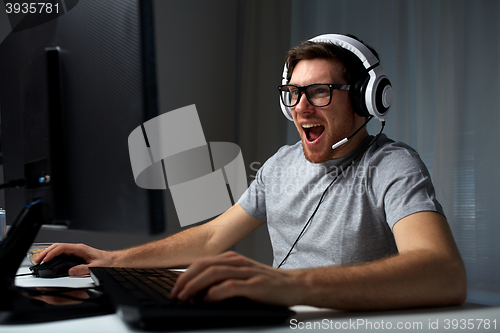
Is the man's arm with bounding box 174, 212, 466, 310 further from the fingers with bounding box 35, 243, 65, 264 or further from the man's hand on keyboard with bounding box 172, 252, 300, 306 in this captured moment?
the fingers with bounding box 35, 243, 65, 264

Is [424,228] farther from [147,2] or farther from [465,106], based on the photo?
[465,106]

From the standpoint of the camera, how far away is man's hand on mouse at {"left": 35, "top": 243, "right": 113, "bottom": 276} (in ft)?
3.16

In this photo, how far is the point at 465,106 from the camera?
1.72 m

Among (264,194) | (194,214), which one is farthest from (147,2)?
(194,214)

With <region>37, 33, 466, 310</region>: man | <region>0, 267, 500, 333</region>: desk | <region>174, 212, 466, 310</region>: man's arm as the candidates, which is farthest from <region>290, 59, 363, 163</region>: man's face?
<region>0, 267, 500, 333</region>: desk

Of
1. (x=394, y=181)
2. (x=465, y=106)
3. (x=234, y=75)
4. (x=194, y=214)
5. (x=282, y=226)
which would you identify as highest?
(x=234, y=75)

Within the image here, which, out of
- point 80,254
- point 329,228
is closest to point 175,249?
point 80,254

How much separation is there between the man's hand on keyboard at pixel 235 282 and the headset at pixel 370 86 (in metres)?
0.65

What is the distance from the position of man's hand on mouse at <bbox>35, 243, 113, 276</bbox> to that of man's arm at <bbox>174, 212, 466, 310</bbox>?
56 centimetres

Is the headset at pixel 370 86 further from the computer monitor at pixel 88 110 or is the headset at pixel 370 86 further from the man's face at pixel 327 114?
the computer monitor at pixel 88 110

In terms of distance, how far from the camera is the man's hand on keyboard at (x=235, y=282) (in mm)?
502

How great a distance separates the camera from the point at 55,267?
3.07 ft

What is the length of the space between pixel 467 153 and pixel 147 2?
1602 mm

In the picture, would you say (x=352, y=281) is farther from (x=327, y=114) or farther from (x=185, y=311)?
(x=327, y=114)
